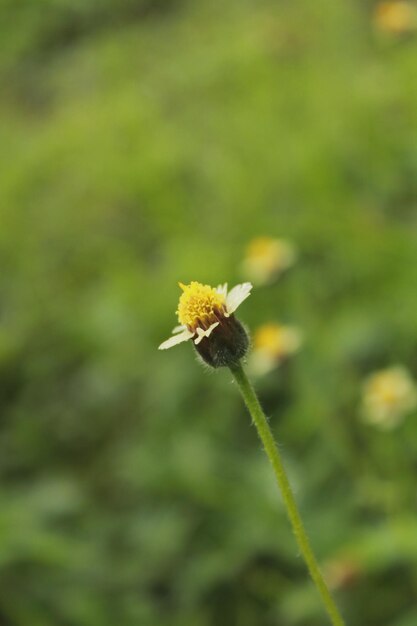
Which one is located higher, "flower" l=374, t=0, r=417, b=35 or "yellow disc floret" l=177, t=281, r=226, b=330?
"flower" l=374, t=0, r=417, b=35

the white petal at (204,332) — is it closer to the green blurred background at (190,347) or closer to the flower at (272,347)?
the green blurred background at (190,347)

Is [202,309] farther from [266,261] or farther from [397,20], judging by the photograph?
[397,20]

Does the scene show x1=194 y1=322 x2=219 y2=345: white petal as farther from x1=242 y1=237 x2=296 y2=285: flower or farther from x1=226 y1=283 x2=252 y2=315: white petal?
x1=242 y1=237 x2=296 y2=285: flower

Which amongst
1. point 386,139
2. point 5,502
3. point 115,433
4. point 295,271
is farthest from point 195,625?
point 386,139

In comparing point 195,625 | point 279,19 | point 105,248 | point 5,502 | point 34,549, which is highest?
point 279,19

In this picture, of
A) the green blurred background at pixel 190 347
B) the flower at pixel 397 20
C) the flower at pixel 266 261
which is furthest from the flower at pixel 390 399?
the flower at pixel 397 20

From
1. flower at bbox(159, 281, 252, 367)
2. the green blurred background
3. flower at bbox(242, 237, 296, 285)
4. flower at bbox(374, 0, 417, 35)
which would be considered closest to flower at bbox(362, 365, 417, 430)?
the green blurred background

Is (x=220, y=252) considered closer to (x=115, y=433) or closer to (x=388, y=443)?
(x=115, y=433)
